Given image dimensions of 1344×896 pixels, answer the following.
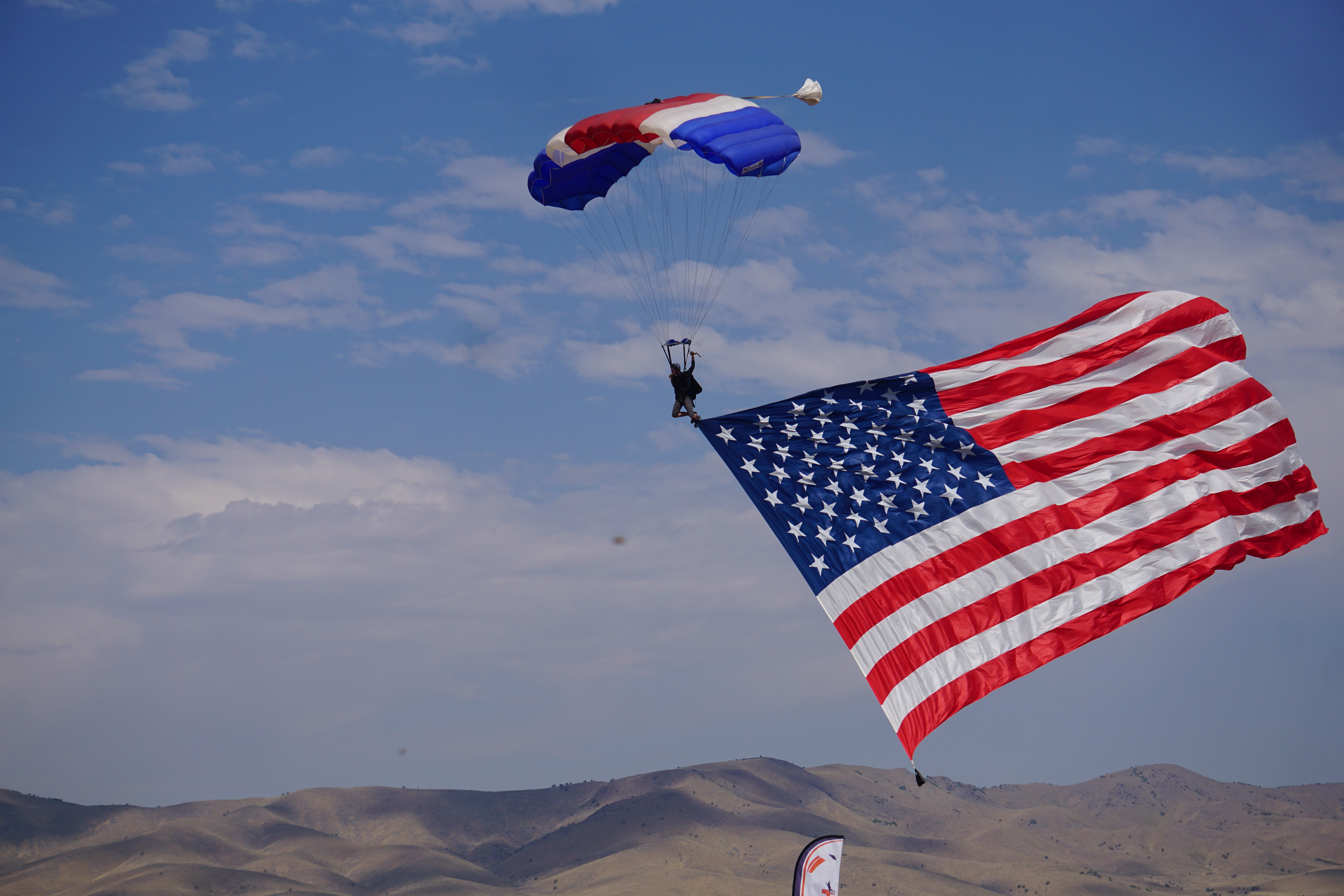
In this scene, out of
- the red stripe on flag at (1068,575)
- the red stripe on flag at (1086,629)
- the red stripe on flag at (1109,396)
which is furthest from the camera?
the red stripe on flag at (1109,396)

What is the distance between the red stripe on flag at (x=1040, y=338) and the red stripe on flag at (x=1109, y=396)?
2.91 ft

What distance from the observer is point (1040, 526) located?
16.1 m

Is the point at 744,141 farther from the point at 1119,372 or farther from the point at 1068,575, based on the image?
the point at 1068,575

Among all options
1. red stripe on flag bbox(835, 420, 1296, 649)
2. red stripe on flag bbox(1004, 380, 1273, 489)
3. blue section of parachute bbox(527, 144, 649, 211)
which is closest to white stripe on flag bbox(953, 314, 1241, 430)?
red stripe on flag bbox(1004, 380, 1273, 489)

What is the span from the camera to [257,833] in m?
121

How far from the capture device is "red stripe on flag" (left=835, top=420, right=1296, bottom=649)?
15.8 meters

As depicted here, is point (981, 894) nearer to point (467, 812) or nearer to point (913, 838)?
point (913, 838)

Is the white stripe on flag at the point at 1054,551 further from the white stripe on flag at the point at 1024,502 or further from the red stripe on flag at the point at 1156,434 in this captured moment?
the red stripe on flag at the point at 1156,434

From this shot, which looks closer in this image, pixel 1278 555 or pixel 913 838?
pixel 1278 555

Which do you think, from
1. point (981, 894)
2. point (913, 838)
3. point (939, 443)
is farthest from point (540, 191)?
point (913, 838)

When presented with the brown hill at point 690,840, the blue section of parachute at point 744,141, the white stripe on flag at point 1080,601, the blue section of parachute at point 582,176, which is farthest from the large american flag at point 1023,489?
the brown hill at point 690,840

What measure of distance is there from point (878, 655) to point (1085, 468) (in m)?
3.94

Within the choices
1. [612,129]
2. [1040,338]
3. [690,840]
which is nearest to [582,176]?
[612,129]

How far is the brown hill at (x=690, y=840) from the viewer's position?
104 meters
